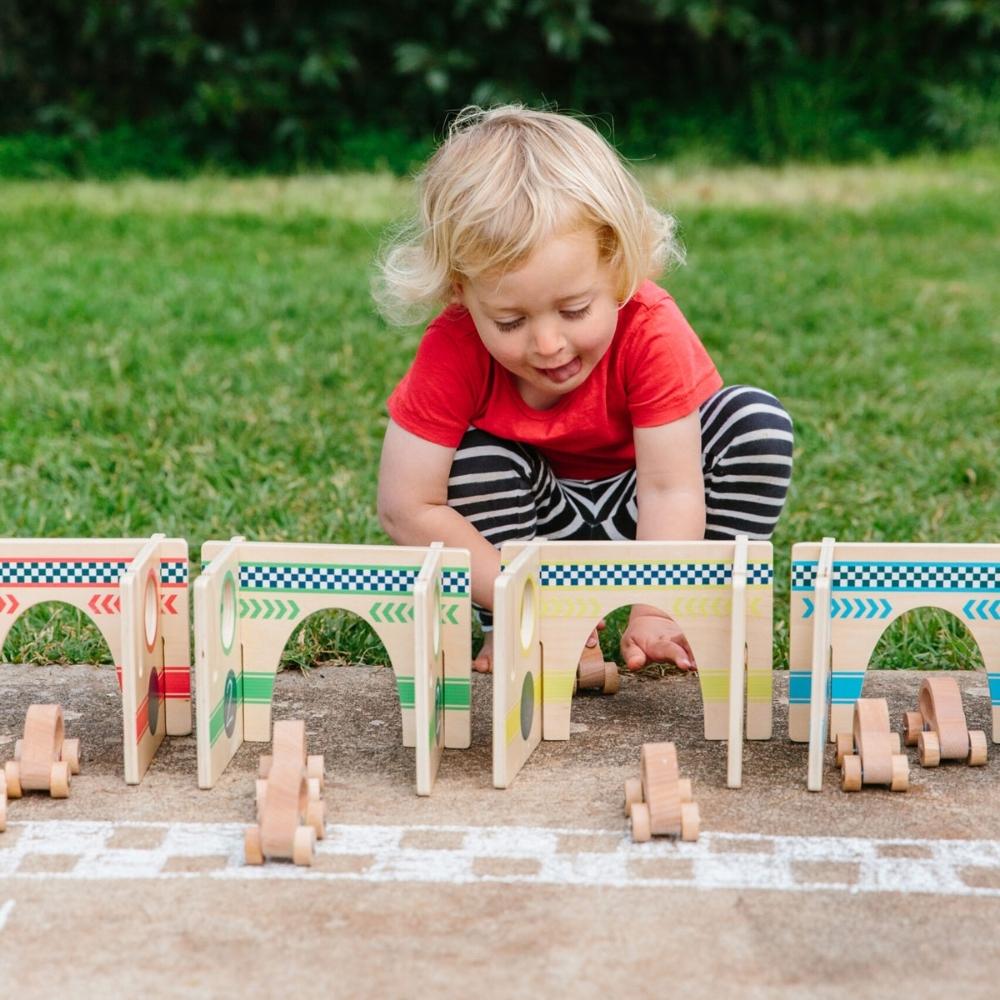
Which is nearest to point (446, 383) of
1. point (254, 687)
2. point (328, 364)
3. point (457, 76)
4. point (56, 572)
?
point (254, 687)

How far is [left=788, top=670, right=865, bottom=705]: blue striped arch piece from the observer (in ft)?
7.30

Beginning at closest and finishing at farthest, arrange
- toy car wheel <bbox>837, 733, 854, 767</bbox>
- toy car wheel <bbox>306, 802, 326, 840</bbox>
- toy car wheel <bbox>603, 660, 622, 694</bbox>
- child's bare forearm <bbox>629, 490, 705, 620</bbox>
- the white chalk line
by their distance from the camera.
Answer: the white chalk line < toy car wheel <bbox>306, 802, 326, 840</bbox> < toy car wheel <bbox>837, 733, 854, 767</bbox> < toy car wheel <bbox>603, 660, 622, 694</bbox> < child's bare forearm <bbox>629, 490, 705, 620</bbox>

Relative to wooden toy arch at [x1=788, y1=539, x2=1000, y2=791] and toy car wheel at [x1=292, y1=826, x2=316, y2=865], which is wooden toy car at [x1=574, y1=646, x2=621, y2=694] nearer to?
wooden toy arch at [x1=788, y1=539, x2=1000, y2=791]

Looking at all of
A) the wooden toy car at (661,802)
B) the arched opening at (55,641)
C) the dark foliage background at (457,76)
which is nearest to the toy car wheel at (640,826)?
the wooden toy car at (661,802)

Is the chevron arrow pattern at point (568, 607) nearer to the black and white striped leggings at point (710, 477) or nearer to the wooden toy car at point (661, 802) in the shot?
the wooden toy car at point (661, 802)

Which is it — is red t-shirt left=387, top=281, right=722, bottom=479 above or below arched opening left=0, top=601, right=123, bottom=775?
above

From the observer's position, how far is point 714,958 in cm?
162

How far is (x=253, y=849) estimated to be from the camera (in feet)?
6.04

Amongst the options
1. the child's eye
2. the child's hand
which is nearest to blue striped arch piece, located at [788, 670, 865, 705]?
the child's hand

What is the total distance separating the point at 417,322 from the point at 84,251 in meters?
4.02

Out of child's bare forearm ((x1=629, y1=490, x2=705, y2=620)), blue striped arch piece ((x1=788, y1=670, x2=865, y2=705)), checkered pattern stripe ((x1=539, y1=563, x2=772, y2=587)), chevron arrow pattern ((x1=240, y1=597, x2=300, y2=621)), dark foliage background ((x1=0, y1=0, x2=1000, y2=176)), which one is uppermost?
dark foliage background ((x1=0, y1=0, x2=1000, y2=176))

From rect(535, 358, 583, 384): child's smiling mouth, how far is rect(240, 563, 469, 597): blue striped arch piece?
1.42 feet

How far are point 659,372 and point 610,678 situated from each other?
0.54 metres

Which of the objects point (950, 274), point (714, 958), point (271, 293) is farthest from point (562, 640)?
point (950, 274)
